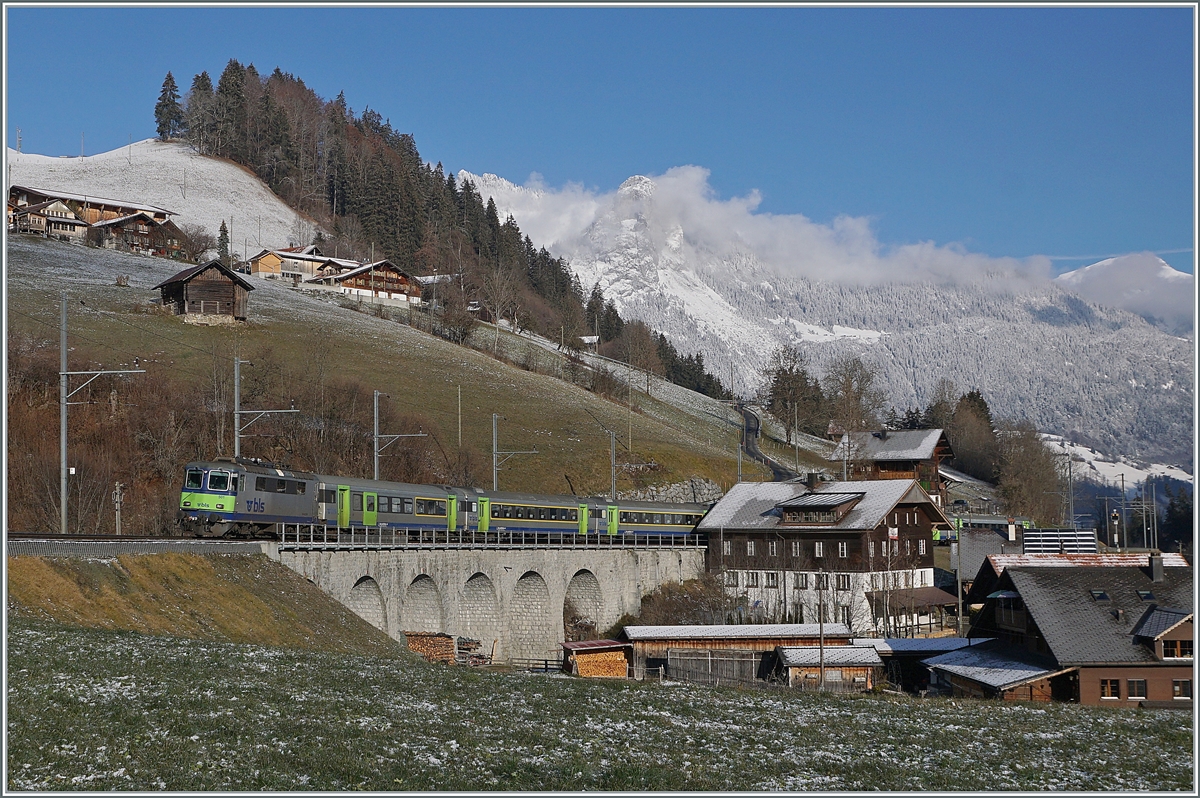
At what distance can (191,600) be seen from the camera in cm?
3469

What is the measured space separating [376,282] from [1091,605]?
124 meters

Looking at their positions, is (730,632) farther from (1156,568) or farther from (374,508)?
(1156,568)

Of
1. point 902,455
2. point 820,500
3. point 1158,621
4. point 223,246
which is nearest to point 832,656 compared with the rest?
point 1158,621

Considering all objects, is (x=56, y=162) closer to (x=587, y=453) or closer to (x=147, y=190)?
(x=147, y=190)

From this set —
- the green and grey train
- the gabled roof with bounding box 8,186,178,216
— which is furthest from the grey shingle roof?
the gabled roof with bounding box 8,186,178,216

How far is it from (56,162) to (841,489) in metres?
161

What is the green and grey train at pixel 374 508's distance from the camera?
43.6 metres

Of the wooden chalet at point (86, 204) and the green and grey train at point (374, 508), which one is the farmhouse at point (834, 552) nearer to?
the green and grey train at point (374, 508)

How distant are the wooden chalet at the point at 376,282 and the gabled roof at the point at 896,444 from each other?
6997 centimetres

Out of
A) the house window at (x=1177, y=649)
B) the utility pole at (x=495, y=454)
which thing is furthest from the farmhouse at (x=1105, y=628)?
the utility pole at (x=495, y=454)

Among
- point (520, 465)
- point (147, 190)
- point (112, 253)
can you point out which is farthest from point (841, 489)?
point (147, 190)

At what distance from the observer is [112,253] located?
443 ft

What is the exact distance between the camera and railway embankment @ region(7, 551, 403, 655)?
30250 millimetres

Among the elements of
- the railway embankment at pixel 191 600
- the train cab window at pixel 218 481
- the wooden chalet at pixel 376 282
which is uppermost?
the wooden chalet at pixel 376 282
